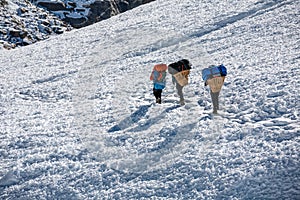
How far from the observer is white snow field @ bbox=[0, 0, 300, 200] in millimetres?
7473

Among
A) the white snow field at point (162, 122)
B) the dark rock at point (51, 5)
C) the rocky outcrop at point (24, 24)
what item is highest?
the dark rock at point (51, 5)

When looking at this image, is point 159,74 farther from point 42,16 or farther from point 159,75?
point 42,16

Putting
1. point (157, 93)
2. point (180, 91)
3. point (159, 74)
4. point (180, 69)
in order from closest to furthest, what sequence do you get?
point (180, 69) → point (159, 74) → point (180, 91) → point (157, 93)

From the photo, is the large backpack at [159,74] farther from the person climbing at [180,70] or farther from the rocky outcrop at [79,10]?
the rocky outcrop at [79,10]

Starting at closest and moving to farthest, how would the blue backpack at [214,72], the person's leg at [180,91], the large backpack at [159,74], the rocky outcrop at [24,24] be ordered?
the blue backpack at [214,72], the large backpack at [159,74], the person's leg at [180,91], the rocky outcrop at [24,24]

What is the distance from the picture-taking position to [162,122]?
10188 mm

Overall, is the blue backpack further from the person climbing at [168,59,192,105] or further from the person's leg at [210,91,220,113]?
the person climbing at [168,59,192,105]

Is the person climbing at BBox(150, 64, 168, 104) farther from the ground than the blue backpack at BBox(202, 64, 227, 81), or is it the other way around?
the person climbing at BBox(150, 64, 168, 104)

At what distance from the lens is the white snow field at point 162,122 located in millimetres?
7473

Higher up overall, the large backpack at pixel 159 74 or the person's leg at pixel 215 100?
the large backpack at pixel 159 74

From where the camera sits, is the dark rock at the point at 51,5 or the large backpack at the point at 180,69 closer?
the large backpack at the point at 180,69

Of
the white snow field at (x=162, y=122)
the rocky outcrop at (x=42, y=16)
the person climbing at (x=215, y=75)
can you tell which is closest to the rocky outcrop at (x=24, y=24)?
the rocky outcrop at (x=42, y=16)

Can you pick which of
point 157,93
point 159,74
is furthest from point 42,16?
point 159,74

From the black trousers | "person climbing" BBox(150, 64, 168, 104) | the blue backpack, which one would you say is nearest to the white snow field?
the black trousers
